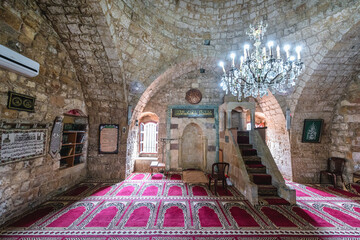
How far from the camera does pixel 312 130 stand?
461cm

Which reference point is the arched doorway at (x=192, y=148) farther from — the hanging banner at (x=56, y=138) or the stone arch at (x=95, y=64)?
the hanging banner at (x=56, y=138)

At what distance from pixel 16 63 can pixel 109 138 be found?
2.87 meters

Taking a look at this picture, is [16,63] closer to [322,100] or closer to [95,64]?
[95,64]

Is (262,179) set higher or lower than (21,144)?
lower

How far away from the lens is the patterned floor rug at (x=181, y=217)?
226 centimetres

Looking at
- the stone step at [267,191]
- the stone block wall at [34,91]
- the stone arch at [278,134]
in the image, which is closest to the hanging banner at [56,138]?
the stone block wall at [34,91]

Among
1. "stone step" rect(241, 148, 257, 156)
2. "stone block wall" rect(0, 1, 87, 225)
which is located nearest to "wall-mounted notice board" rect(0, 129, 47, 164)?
"stone block wall" rect(0, 1, 87, 225)

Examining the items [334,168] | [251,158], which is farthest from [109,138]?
[334,168]

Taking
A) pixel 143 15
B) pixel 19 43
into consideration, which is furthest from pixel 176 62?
pixel 19 43

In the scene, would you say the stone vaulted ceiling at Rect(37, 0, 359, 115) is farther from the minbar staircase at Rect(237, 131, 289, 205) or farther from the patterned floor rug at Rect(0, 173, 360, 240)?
the patterned floor rug at Rect(0, 173, 360, 240)

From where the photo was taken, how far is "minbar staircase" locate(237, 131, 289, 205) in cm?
333

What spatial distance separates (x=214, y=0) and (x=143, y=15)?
8.71 feet

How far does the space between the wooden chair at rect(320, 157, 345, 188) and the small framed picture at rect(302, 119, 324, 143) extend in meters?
A: 0.75

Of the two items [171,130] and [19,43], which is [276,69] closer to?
[171,130]
